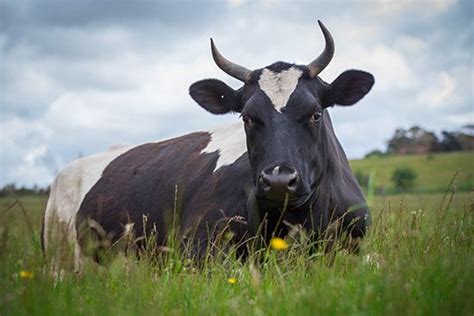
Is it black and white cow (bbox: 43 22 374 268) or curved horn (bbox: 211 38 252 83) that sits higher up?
curved horn (bbox: 211 38 252 83)

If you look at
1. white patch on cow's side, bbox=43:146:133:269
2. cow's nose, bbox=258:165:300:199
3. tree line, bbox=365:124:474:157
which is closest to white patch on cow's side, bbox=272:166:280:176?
cow's nose, bbox=258:165:300:199

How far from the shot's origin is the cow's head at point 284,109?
6363 millimetres

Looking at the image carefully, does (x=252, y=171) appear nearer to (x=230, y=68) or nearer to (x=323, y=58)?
(x=230, y=68)

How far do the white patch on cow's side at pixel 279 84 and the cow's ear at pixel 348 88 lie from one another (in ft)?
1.61

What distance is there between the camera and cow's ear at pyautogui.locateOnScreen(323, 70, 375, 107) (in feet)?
25.2

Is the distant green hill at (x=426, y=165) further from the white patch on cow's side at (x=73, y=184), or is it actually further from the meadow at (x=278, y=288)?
the meadow at (x=278, y=288)

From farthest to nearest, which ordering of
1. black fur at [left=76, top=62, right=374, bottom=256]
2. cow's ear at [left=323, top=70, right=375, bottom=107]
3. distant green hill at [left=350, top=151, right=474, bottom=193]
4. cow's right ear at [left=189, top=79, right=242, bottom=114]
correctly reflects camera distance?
distant green hill at [left=350, top=151, right=474, bottom=193], cow's right ear at [left=189, top=79, right=242, bottom=114], cow's ear at [left=323, top=70, right=375, bottom=107], black fur at [left=76, top=62, right=374, bottom=256]

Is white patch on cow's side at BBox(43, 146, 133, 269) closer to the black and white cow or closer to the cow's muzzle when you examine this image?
the black and white cow

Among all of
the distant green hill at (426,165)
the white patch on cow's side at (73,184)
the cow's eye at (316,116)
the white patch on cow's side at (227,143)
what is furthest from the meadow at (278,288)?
the distant green hill at (426,165)

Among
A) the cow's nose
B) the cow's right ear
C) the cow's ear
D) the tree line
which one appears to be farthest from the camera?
the tree line

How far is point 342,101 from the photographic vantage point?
25.5ft

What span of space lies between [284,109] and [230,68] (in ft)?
4.03

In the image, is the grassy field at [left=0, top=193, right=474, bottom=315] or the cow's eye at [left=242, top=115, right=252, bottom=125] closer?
the grassy field at [left=0, top=193, right=474, bottom=315]

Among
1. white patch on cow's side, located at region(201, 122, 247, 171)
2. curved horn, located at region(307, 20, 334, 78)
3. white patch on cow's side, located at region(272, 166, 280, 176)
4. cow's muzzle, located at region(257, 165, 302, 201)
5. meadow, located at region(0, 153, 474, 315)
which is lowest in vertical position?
meadow, located at region(0, 153, 474, 315)
